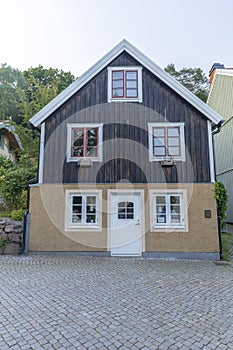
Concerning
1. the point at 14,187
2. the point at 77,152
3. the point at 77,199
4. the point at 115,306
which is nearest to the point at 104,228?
the point at 77,199

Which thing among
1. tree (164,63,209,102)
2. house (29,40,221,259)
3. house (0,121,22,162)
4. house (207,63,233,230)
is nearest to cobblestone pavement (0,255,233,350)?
house (29,40,221,259)

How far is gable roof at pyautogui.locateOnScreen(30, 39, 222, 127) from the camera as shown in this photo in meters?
8.99

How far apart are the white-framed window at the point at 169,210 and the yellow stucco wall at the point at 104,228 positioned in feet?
0.46

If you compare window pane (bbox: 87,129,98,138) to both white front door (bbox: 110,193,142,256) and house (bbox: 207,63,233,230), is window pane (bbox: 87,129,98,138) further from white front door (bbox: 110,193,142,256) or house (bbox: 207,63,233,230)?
house (bbox: 207,63,233,230)

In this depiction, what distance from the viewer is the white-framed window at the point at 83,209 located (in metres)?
8.70

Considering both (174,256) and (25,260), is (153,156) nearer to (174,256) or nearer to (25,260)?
(174,256)

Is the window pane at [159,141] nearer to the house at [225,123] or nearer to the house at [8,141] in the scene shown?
the house at [225,123]

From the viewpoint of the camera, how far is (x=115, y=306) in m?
4.34

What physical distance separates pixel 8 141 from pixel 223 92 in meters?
16.1

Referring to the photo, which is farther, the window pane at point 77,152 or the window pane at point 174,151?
the window pane at point 77,152

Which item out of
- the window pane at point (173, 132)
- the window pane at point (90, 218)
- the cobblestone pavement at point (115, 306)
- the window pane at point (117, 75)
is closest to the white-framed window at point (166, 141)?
the window pane at point (173, 132)

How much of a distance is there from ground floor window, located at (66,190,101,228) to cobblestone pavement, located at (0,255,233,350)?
1.72 metres

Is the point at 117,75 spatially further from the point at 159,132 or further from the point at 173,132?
the point at 173,132

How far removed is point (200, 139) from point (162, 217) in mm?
3048
